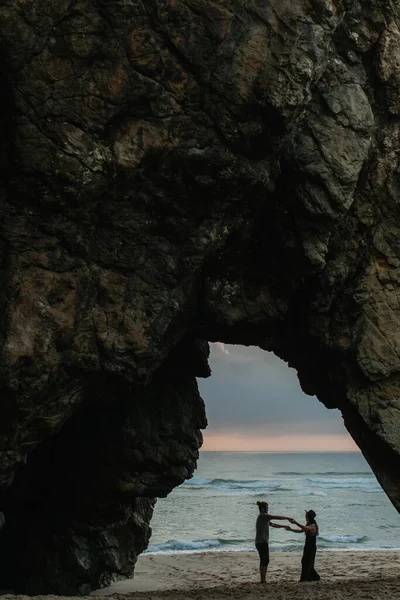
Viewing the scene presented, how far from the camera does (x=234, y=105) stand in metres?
12.7

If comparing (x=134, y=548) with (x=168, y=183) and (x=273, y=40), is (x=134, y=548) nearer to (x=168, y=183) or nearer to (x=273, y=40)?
(x=168, y=183)

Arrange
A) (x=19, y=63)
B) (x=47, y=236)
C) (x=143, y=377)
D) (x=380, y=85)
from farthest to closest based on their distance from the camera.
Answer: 1. (x=380, y=85)
2. (x=143, y=377)
3. (x=47, y=236)
4. (x=19, y=63)

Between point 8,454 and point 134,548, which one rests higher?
point 8,454

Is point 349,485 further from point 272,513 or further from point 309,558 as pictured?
point 309,558

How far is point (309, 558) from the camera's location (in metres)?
17.2

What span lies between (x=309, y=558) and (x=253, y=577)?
5121 mm

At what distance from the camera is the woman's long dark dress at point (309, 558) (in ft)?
55.6

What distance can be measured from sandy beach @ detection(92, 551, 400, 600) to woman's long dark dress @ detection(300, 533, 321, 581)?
0.39m

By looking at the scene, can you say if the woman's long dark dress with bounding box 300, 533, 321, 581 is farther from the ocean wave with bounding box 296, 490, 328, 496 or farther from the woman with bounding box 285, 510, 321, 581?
the ocean wave with bounding box 296, 490, 328, 496

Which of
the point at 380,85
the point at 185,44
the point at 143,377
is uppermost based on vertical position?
the point at 380,85

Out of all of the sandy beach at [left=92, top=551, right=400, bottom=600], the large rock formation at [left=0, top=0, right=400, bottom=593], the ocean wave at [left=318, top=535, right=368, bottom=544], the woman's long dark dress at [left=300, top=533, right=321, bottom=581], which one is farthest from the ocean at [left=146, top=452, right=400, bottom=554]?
the large rock formation at [left=0, top=0, right=400, bottom=593]

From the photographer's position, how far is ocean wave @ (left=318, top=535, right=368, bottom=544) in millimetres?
37822

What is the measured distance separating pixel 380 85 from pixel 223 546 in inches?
1024

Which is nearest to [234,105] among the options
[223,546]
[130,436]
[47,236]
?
[47,236]
